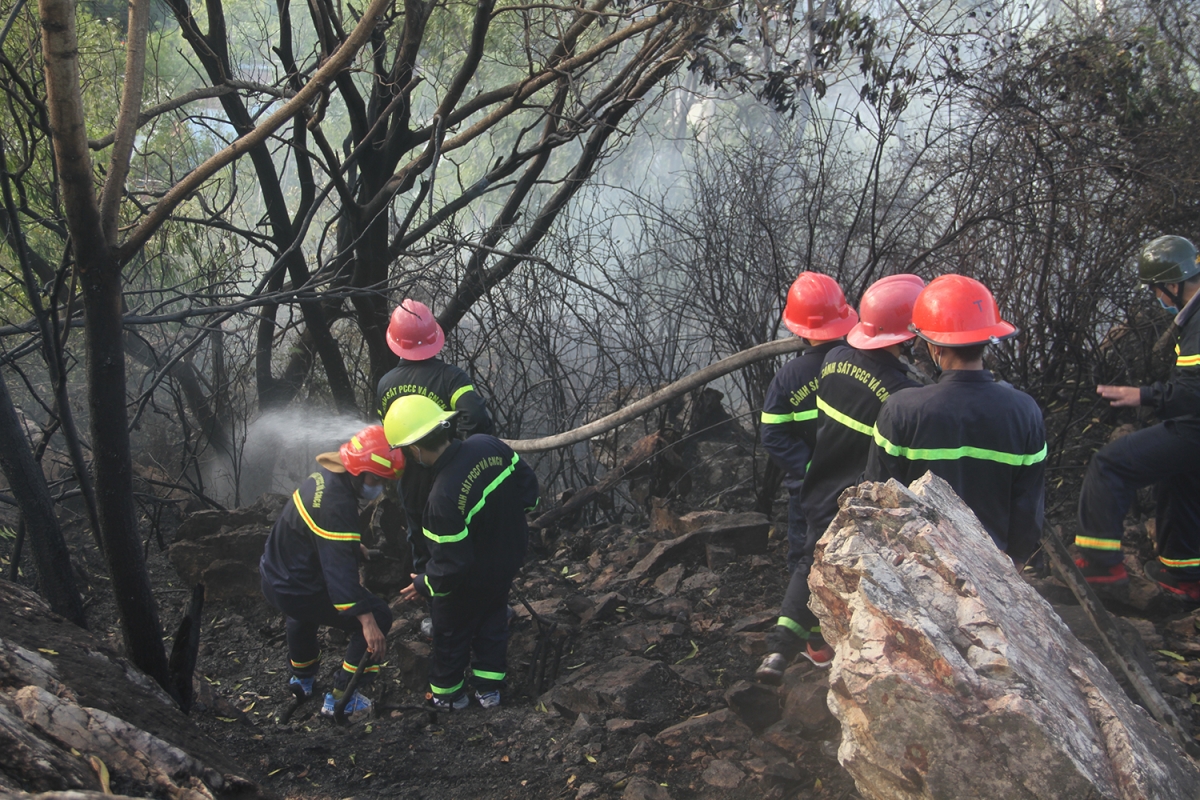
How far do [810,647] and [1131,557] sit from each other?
2490 mm

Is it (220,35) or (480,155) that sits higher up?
(480,155)

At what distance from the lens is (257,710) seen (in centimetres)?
429

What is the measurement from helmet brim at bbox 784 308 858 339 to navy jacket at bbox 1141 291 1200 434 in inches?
63.5

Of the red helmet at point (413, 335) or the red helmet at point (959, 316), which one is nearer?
the red helmet at point (959, 316)

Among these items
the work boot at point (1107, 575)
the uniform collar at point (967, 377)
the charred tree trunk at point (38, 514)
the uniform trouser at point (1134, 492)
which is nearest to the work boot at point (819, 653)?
the uniform collar at point (967, 377)

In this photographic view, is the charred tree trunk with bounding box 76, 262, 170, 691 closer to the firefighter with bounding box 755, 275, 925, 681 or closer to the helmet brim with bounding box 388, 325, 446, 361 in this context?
the helmet brim with bounding box 388, 325, 446, 361

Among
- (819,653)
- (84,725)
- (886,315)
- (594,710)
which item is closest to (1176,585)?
(819,653)

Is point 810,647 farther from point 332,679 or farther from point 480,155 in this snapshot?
→ point 480,155

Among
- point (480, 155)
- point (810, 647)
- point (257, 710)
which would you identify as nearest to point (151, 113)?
point (257, 710)

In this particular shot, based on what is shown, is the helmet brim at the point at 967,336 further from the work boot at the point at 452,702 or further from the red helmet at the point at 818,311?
the work boot at the point at 452,702

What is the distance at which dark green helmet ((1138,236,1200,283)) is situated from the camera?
4203 mm

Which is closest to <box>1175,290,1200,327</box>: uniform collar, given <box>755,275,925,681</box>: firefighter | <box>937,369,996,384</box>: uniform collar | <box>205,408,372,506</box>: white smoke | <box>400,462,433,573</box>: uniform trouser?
Answer: <box>755,275,925,681</box>: firefighter

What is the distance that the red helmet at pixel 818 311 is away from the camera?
4008 millimetres

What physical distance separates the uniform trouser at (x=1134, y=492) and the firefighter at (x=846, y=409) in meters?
1.62
